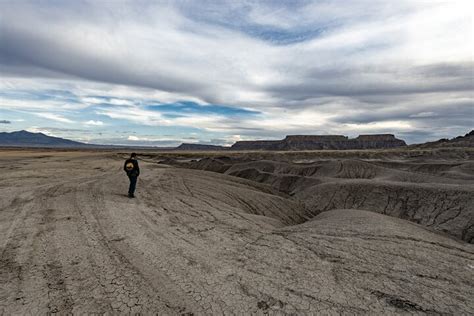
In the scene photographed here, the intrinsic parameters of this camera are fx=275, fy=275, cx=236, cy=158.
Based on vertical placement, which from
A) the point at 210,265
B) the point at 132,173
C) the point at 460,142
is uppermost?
the point at 460,142

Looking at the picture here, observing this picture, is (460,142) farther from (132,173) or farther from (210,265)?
(210,265)

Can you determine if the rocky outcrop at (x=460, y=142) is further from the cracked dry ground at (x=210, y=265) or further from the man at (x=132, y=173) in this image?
the man at (x=132, y=173)

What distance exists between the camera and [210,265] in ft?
19.7

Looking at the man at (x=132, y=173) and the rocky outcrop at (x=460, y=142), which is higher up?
the rocky outcrop at (x=460, y=142)

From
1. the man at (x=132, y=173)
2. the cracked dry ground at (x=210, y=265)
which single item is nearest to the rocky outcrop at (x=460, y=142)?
the cracked dry ground at (x=210, y=265)

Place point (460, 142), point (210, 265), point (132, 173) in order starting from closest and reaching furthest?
point (210, 265) < point (132, 173) < point (460, 142)

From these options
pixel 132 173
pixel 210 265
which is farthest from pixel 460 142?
pixel 210 265

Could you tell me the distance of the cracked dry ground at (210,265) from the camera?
4.64 metres

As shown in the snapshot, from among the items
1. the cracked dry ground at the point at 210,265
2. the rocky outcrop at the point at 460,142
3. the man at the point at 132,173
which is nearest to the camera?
the cracked dry ground at the point at 210,265

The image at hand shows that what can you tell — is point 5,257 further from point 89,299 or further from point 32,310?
point 89,299

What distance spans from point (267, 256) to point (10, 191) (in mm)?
13246

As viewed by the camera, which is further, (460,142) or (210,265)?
(460,142)

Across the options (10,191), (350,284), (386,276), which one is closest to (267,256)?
(350,284)

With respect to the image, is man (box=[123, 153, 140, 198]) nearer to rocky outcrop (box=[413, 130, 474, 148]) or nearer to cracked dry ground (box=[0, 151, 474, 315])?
cracked dry ground (box=[0, 151, 474, 315])
